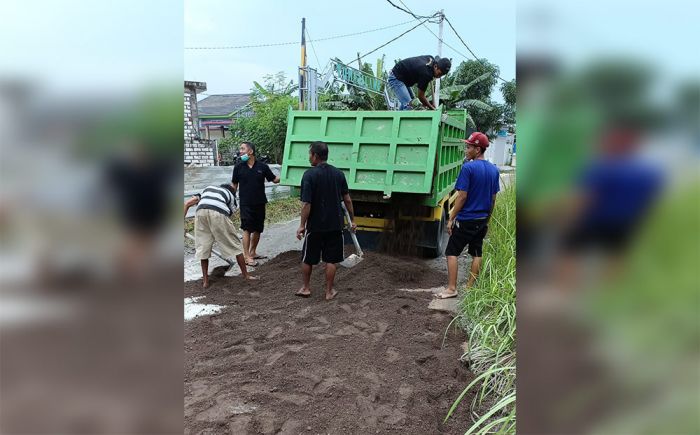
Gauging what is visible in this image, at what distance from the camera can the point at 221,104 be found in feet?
86.8

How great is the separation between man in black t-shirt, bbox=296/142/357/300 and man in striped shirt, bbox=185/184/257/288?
86cm

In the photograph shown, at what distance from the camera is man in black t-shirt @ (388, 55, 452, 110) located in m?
6.21

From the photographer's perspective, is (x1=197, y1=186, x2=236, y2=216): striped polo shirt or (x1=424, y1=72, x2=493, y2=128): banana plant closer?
(x1=197, y1=186, x2=236, y2=216): striped polo shirt

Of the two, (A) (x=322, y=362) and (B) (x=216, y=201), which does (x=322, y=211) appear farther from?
(A) (x=322, y=362)

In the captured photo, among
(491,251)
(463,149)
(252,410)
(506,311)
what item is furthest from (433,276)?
(252,410)

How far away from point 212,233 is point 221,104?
23.3 metres

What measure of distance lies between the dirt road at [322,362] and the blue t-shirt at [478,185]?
107 cm

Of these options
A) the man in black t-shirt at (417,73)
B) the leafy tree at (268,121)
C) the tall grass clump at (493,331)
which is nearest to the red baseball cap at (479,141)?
the tall grass clump at (493,331)

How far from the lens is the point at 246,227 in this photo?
606cm

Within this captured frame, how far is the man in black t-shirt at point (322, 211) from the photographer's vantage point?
14.8 feet
